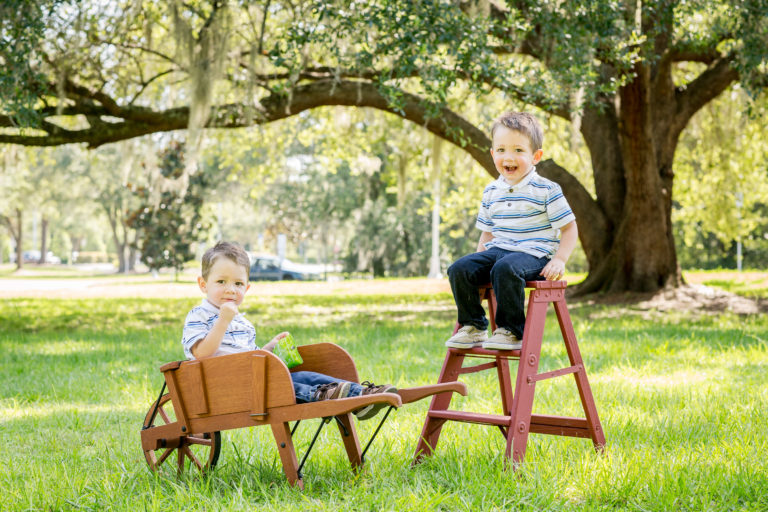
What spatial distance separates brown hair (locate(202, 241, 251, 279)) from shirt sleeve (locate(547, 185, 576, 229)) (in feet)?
4.26

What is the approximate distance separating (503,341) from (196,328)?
50.2 inches

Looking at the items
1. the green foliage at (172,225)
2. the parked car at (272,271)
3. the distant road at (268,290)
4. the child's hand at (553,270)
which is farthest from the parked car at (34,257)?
the child's hand at (553,270)

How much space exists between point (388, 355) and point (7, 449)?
139 inches

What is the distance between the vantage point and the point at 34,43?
Answer: 27.3 feet

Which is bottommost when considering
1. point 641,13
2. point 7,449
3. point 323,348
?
point 7,449

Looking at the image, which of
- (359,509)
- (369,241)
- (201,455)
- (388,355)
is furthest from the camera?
(369,241)

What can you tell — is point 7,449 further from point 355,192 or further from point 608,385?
point 355,192

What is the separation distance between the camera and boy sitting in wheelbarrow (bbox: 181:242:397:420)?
3203 mm

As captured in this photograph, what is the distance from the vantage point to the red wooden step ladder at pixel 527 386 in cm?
318

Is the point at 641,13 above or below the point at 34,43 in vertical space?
above

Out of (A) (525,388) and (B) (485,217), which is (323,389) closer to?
(A) (525,388)

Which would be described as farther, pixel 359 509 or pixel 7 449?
pixel 7 449

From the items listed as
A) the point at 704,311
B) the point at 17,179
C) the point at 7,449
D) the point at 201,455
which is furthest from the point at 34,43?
the point at 17,179

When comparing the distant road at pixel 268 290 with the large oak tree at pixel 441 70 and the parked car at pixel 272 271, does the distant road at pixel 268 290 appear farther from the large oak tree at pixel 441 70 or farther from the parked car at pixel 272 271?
the parked car at pixel 272 271
